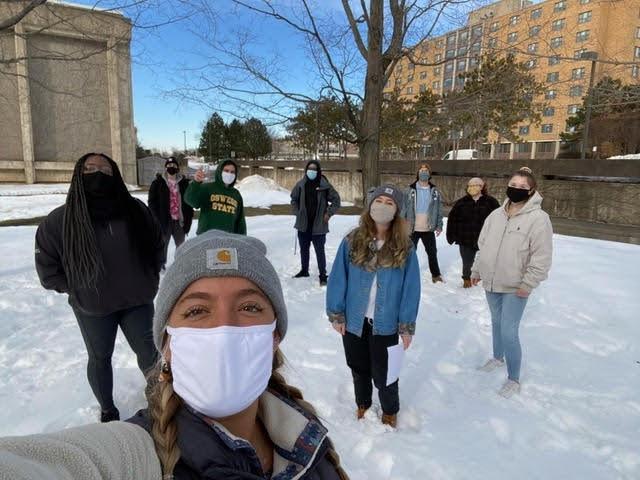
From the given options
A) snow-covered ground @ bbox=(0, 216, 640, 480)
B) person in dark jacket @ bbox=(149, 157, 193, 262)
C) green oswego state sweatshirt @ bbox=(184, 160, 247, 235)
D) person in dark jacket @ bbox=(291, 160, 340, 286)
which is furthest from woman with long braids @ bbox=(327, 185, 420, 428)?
person in dark jacket @ bbox=(149, 157, 193, 262)

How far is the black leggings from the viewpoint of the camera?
8.92 ft

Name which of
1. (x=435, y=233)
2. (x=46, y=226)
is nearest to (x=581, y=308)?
(x=435, y=233)

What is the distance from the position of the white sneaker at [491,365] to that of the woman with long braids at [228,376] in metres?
3.20

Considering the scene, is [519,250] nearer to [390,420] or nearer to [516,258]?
[516,258]

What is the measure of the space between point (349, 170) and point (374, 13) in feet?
45.4

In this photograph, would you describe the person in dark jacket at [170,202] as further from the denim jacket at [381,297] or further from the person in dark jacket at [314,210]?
the denim jacket at [381,297]

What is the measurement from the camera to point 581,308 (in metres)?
5.50

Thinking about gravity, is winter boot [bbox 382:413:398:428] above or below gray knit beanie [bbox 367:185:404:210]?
below

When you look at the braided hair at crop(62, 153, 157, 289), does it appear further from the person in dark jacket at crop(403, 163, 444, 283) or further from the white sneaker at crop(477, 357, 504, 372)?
the person in dark jacket at crop(403, 163, 444, 283)

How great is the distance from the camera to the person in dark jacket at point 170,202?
6.52 meters

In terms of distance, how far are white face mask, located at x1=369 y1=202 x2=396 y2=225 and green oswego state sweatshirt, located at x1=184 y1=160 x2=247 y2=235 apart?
280cm

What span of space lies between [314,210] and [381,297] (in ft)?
12.5

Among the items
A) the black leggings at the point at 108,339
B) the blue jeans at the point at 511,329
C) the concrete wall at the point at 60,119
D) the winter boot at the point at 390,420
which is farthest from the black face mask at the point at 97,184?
the concrete wall at the point at 60,119

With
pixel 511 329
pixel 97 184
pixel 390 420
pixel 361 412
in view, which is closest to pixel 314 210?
pixel 511 329
